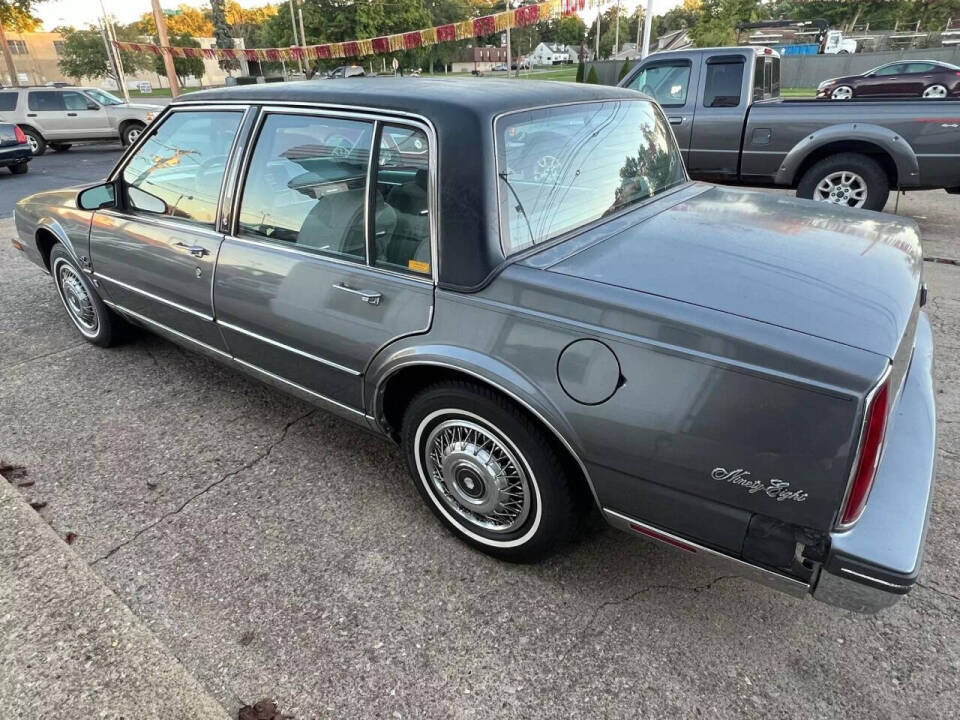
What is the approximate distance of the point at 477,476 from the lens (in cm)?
229

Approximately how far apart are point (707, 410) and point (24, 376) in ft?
13.9

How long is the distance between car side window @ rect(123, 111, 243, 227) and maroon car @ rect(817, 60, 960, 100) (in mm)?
20253

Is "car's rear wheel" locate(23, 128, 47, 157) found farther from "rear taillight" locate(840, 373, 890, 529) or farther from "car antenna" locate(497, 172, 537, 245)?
"rear taillight" locate(840, 373, 890, 529)

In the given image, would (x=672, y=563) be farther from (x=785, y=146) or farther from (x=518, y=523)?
(x=785, y=146)

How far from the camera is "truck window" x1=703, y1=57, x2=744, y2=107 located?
705 cm

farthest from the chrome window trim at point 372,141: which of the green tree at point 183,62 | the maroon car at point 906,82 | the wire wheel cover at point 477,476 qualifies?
the green tree at point 183,62

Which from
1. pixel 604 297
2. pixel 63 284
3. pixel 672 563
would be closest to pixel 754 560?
pixel 672 563

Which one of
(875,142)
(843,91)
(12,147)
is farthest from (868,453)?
(843,91)

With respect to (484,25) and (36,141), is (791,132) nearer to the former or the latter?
(484,25)

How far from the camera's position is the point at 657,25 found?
273 ft

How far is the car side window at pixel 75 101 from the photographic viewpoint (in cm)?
1530

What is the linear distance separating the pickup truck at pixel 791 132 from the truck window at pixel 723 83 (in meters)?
0.01

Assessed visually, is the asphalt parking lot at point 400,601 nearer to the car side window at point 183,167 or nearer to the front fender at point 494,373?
the front fender at point 494,373

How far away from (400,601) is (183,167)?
2.50 metres
